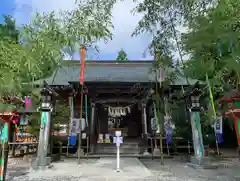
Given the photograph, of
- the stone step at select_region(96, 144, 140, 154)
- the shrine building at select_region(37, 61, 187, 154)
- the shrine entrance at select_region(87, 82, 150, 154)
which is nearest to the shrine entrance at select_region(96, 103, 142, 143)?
the shrine building at select_region(37, 61, 187, 154)

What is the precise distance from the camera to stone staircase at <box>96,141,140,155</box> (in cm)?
959

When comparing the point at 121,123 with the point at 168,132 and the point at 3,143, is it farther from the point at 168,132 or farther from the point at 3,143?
the point at 3,143

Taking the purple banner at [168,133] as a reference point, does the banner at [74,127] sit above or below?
above

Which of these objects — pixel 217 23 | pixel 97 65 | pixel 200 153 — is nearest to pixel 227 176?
pixel 200 153

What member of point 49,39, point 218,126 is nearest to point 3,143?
point 49,39

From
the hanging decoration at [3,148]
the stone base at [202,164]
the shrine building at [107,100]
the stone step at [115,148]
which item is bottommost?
the stone base at [202,164]

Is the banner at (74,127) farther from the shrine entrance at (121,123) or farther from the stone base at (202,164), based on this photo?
the stone base at (202,164)

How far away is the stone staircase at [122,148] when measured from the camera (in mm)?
9585

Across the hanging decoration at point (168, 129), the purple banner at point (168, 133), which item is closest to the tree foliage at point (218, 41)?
the hanging decoration at point (168, 129)

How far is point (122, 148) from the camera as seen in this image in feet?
32.0

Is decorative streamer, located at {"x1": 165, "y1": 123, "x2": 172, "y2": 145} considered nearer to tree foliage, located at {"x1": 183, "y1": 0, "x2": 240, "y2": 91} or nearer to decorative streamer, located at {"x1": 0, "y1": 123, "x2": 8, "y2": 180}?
tree foliage, located at {"x1": 183, "y1": 0, "x2": 240, "y2": 91}

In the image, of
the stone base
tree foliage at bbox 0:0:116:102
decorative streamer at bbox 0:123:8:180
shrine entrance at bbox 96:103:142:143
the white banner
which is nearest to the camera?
decorative streamer at bbox 0:123:8:180

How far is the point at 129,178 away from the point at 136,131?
7393mm

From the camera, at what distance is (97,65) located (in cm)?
1419
